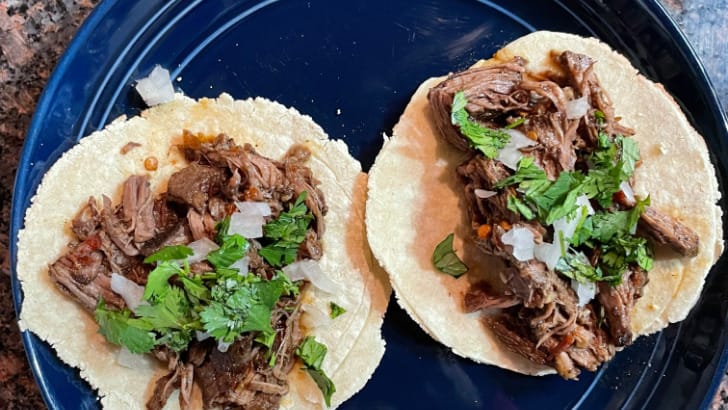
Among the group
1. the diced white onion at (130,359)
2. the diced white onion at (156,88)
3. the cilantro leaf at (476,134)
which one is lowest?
the diced white onion at (130,359)

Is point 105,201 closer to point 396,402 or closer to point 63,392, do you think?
point 63,392

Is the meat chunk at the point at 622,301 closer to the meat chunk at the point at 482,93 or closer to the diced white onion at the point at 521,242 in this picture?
the diced white onion at the point at 521,242

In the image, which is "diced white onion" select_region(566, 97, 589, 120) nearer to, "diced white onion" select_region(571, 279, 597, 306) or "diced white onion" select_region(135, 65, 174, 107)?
"diced white onion" select_region(571, 279, 597, 306)

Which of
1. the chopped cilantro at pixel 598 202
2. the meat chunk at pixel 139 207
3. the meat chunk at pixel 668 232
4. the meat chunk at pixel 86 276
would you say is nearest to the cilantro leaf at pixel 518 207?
the chopped cilantro at pixel 598 202

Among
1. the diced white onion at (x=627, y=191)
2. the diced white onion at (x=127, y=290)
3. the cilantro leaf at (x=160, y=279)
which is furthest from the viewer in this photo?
the diced white onion at (x=627, y=191)

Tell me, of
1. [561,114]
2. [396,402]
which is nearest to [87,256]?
[396,402]

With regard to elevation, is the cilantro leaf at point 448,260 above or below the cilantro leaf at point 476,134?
below
